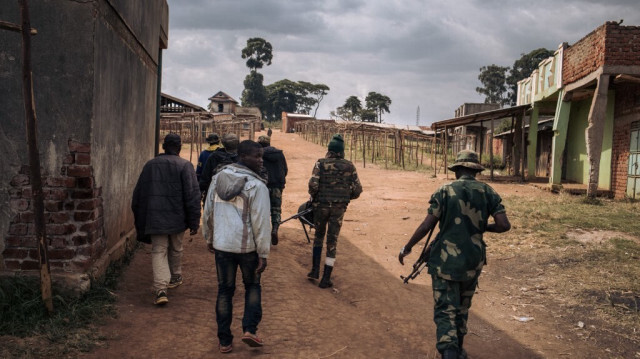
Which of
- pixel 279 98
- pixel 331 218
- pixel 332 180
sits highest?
pixel 279 98

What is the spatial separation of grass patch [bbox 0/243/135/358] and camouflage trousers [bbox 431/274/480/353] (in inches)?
103

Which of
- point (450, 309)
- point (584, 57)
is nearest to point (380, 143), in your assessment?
point (584, 57)

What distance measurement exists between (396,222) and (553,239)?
320 cm

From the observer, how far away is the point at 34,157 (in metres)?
3.66

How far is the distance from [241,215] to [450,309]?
174 cm

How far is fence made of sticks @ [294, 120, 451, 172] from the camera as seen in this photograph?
2422cm

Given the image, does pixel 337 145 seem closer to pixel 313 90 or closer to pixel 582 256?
pixel 582 256

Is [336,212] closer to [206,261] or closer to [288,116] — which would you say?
[206,261]

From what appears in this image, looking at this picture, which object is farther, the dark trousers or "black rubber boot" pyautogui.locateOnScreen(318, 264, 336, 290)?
the dark trousers

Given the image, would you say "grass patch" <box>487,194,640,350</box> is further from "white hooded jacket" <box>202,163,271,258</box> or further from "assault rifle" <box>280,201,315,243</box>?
"white hooded jacket" <box>202,163,271,258</box>

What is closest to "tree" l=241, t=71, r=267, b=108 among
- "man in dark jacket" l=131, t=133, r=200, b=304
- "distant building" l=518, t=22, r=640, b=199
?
"distant building" l=518, t=22, r=640, b=199

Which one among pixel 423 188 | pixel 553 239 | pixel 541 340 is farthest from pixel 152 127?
pixel 423 188

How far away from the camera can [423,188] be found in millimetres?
16094

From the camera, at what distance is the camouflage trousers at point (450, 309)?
11.6ft
